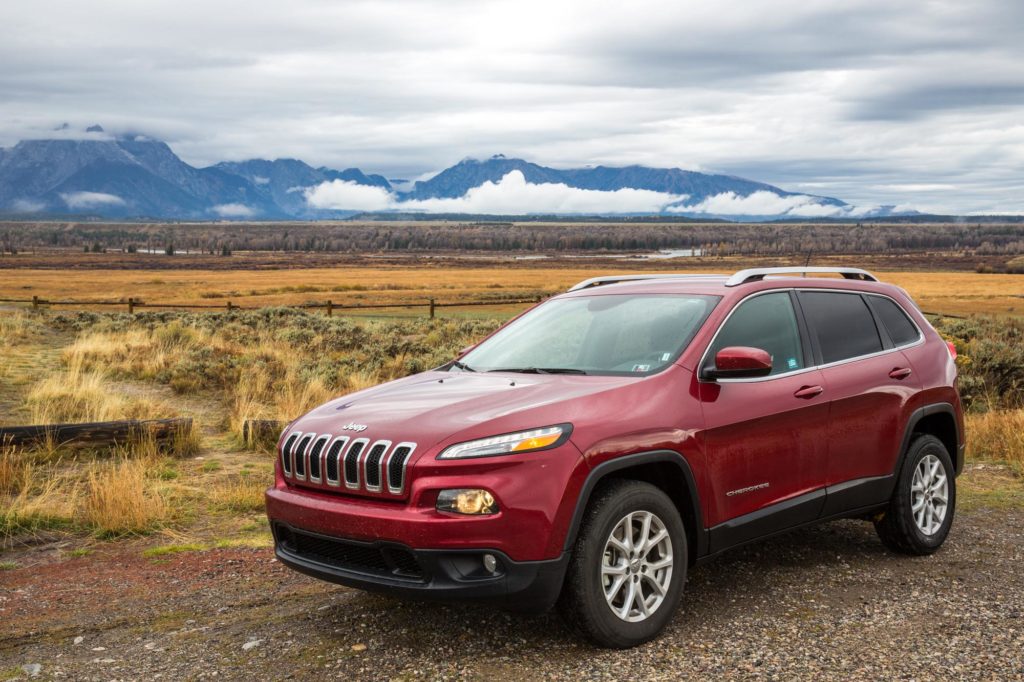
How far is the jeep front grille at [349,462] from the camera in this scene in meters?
4.34

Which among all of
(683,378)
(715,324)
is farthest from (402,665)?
(715,324)

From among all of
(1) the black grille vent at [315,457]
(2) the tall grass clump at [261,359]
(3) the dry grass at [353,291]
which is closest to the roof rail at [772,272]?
(1) the black grille vent at [315,457]

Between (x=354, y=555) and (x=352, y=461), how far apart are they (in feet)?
1.42

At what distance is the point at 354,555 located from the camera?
178 inches

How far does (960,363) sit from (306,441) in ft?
48.1

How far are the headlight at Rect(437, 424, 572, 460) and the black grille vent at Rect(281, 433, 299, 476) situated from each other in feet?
3.22

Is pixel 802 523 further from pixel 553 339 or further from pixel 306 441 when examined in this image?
pixel 306 441

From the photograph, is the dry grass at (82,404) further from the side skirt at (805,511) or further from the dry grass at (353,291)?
the dry grass at (353,291)

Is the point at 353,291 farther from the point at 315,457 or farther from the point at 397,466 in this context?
the point at 397,466

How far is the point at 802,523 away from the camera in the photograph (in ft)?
18.0

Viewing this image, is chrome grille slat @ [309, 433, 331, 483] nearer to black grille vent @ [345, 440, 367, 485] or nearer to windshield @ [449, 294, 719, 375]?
black grille vent @ [345, 440, 367, 485]

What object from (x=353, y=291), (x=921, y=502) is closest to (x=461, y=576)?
(x=921, y=502)

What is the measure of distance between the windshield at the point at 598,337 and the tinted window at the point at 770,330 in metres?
0.17

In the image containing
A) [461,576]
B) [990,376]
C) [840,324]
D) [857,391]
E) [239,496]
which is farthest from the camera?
[990,376]
